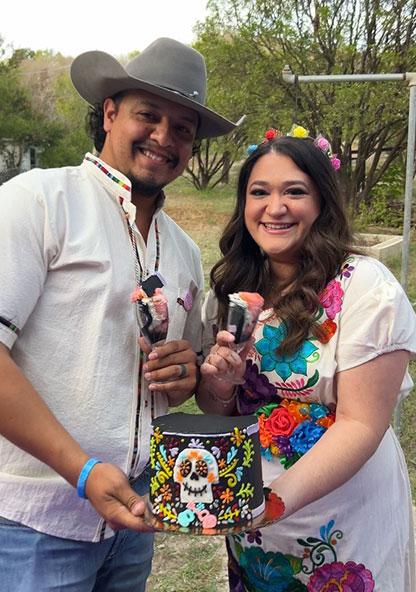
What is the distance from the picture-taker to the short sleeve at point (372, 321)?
1.88 meters

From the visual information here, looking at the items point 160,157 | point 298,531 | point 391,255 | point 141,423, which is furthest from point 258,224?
point 391,255

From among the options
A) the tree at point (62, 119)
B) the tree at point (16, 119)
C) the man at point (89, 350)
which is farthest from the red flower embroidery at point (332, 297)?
the tree at point (16, 119)

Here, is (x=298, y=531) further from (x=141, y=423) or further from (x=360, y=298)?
(x=360, y=298)

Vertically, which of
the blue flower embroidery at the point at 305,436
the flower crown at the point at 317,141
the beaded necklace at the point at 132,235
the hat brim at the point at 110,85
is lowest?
the blue flower embroidery at the point at 305,436

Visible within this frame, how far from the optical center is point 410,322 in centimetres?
194

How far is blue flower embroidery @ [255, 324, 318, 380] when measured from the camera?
1.98m

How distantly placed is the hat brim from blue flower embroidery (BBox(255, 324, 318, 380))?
31.5 inches

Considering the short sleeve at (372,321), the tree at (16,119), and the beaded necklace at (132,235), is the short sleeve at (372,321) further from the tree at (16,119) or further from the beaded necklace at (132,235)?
the tree at (16,119)

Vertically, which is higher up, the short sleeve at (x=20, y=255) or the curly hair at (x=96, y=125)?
the curly hair at (x=96, y=125)

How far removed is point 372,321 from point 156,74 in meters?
1.09

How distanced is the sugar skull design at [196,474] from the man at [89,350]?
0.13m

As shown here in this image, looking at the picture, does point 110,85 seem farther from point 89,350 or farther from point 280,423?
point 280,423

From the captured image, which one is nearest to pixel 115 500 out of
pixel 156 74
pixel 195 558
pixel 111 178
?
pixel 111 178

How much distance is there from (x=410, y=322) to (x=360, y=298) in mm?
182
